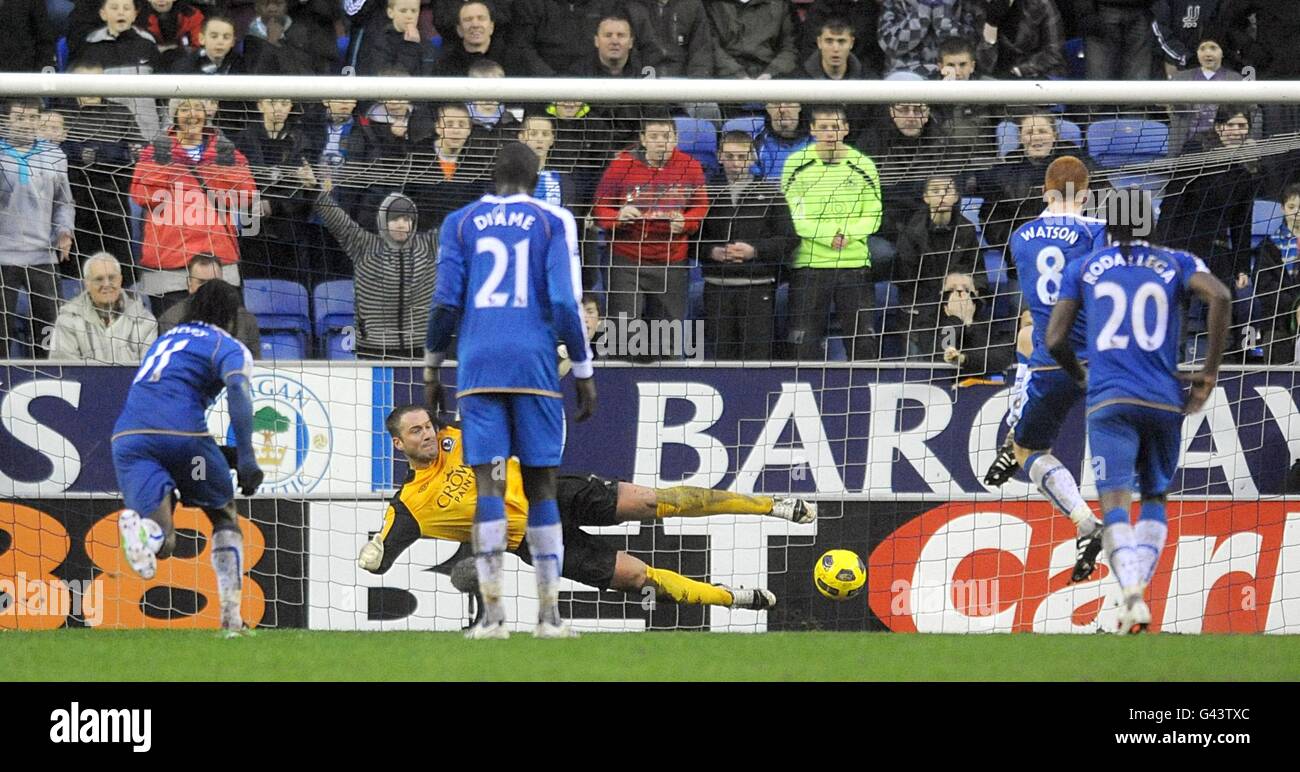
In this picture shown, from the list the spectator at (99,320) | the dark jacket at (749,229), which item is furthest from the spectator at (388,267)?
the dark jacket at (749,229)

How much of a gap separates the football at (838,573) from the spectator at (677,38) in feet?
11.6

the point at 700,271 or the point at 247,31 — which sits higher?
the point at 247,31

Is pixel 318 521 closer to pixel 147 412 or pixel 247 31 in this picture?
pixel 147 412

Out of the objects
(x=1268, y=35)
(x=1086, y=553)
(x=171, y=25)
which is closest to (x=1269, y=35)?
(x=1268, y=35)

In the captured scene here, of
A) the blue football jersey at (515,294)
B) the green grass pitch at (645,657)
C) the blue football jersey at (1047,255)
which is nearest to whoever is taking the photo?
the green grass pitch at (645,657)

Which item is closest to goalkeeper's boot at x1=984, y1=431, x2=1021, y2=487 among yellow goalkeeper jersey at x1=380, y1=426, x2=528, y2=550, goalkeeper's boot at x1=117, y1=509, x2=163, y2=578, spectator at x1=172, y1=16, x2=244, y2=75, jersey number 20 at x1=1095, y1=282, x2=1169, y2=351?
jersey number 20 at x1=1095, y1=282, x2=1169, y2=351

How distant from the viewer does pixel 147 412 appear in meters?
8.31

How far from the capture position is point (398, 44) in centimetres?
1098

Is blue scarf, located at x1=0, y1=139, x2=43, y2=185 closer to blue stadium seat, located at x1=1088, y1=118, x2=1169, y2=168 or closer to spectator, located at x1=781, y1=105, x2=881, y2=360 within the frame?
spectator, located at x1=781, y1=105, x2=881, y2=360

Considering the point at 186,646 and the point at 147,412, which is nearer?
the point at 186,646

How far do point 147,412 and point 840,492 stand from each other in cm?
373

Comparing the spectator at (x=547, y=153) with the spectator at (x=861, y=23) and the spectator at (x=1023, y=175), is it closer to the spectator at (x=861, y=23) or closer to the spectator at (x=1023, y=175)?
the spectator at (x=1023, y=175)
